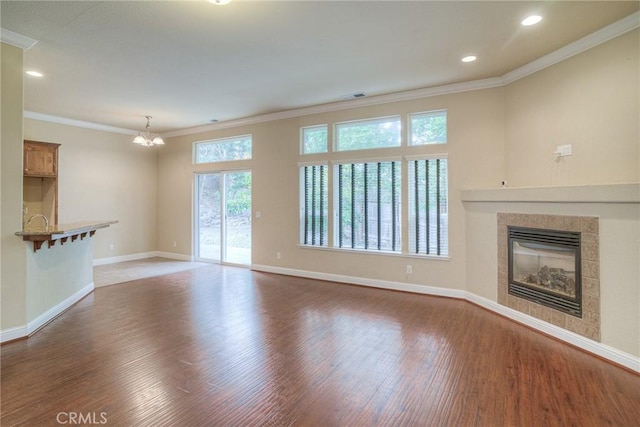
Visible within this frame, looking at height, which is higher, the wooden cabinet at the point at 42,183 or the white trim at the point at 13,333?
the wooden cabinet at the point at 42,183

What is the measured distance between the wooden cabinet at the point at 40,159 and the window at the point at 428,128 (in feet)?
21.0

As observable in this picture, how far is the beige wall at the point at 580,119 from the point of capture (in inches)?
116

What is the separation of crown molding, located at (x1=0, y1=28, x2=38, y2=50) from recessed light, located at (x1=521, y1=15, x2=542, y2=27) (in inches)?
196

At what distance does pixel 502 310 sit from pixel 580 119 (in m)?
2.37

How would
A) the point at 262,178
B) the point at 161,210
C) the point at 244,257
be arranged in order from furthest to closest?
1. the point at 161,210
2. the point at 244,257
3. the point at 262,178

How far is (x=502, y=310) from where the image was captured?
3.86m

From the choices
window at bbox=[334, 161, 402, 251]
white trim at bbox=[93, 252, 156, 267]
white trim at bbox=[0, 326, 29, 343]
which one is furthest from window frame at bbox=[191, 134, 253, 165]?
white trim at bbox=[0, 326, 29, 343]

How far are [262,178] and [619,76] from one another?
17.3 feet

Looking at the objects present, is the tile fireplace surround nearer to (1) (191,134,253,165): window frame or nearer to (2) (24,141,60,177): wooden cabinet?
(1) (191,134,253,165): window frame

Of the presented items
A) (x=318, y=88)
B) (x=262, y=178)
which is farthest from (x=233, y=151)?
(x=318, y=88)

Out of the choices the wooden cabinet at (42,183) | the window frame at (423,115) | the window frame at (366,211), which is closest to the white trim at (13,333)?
the wooden cabinet at (42,183)

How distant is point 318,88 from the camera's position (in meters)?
4.64

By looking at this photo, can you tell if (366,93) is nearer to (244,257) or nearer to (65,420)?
(244,257)

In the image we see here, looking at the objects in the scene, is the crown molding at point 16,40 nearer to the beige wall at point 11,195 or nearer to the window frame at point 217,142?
the beige wall at point 11,195
